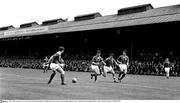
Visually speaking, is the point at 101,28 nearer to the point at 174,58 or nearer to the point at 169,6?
the point at 174,58

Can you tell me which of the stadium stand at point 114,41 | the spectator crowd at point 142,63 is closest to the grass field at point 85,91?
the spectator crowd at point 142,63

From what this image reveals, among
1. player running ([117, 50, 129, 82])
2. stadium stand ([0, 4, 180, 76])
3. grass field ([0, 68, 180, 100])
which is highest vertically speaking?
stadium stand ([0, 4, 180, 76])

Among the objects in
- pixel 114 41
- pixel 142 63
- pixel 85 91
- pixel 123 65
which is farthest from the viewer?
pixel 114 41

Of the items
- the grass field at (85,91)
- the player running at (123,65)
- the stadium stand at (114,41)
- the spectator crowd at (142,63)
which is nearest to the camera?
the grass field at (85,91)

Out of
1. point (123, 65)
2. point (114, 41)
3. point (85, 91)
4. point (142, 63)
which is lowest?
point (85, 91)

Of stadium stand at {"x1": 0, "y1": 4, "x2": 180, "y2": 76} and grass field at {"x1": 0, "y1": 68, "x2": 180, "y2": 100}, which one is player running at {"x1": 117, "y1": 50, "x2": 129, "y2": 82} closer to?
grass field at {"x1": 0, "y1": 68, "x2": 180, "y2": 100}

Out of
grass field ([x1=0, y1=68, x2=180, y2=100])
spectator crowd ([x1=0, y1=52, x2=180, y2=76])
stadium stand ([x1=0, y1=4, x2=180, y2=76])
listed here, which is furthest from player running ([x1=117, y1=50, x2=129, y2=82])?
spectator crowd ([x1=0, y1=52, x2=180, y2=76])

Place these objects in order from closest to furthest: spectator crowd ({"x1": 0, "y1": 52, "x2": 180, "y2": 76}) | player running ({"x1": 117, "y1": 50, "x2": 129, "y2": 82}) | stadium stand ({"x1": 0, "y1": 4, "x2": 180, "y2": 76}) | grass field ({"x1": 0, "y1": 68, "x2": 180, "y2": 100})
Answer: grass field ({"x1": 0, "y1": 68, "x2": 180, "y2": 100}) → player running ({"x1": 117, "y1": 50, "x2": 129, "y2": 82}) → spectator crowd ({"x1": 0, "y1": 52, "x2": 180, "y2": 76}) → stadium stand ({"x1": 0, "y1": 4, "x2": 180, "y2": 76})

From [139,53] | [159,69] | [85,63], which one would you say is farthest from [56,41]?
[159,69]

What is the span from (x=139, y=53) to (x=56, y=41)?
11.6 meters

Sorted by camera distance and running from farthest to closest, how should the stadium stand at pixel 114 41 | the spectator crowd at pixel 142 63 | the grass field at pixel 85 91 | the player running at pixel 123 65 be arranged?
the stadium stand at pixel 114 41
the spectator crowd at pixel 142 63
the player running at pixel 123 65
the grass field at pixel 85 91

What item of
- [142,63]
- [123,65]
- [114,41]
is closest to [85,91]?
[123,65]

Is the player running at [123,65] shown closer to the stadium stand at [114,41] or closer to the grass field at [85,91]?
the grass field at [85,91]

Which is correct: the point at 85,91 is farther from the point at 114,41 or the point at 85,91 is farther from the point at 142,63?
the point at 114,41
